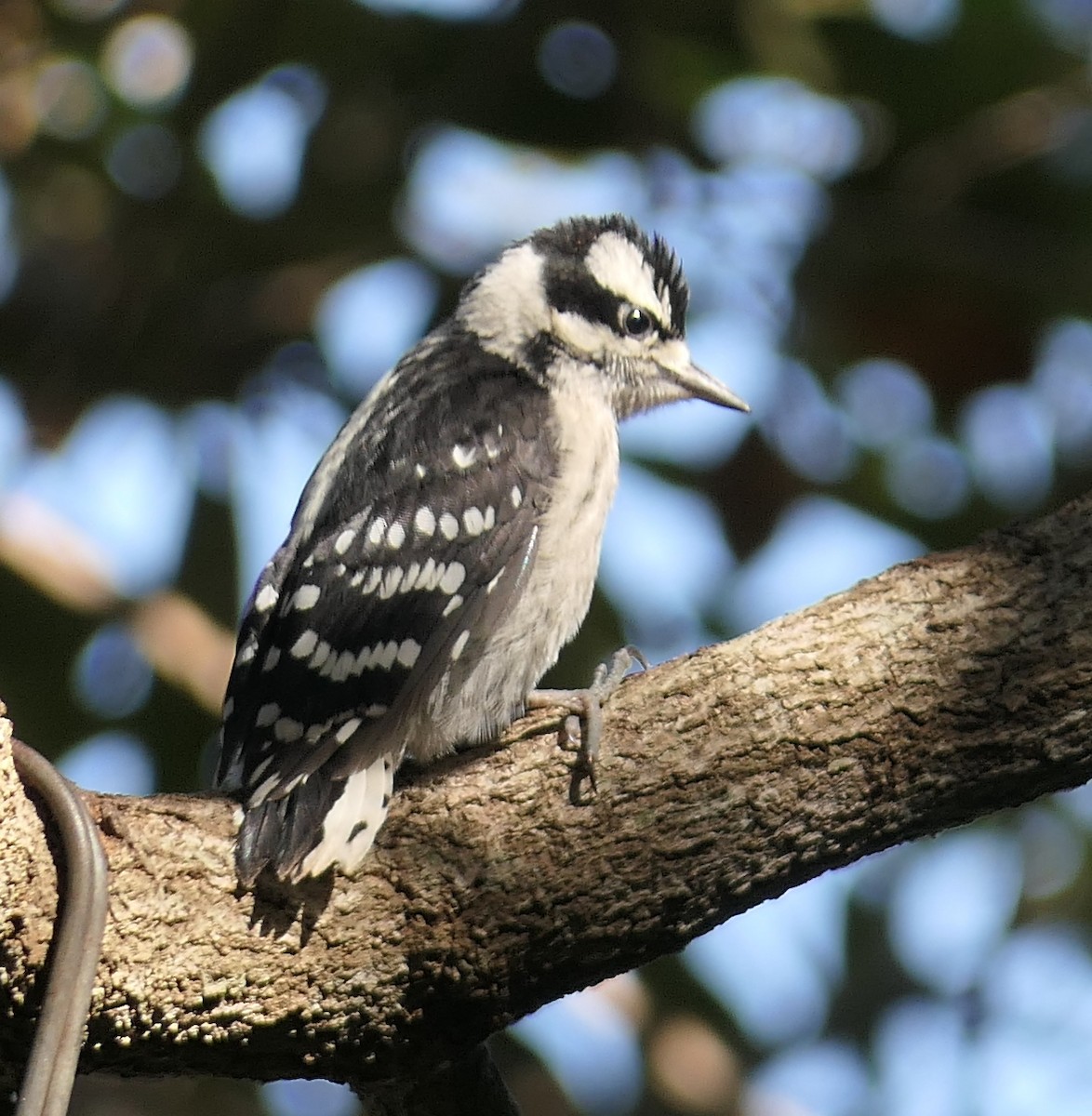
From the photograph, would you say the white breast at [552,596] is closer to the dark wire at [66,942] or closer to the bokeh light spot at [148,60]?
the dark wire at [66,942]

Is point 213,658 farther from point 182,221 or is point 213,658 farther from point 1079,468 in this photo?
point 1079,468

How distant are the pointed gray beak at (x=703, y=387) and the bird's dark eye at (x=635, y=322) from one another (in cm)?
13

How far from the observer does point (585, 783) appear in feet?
9.95

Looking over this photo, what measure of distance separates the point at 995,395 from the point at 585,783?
3.99 m

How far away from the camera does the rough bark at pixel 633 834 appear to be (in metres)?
2.88

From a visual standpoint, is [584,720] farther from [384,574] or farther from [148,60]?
[148,60]

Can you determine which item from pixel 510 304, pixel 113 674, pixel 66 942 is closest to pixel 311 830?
pixel 66 942

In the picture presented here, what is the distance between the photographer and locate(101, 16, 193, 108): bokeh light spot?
20.3 ft

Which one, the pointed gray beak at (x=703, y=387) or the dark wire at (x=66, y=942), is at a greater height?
the pointed gray beak at (x=703, y=387)

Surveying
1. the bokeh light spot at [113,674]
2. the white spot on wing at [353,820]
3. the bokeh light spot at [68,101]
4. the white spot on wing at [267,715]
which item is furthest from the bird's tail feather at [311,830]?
the bokeh light spot at [68,101]

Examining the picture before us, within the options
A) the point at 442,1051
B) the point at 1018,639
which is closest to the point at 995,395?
the point at 1018,639

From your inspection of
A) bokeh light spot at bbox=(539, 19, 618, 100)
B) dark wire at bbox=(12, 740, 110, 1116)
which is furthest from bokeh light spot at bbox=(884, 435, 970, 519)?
dark wire at bbox=(12, 740, 110, 1116)

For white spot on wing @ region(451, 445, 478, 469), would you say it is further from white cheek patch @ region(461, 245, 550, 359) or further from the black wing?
white cheek patch @ region(461, 245, 550, 359)

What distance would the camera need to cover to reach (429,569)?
142 inches
